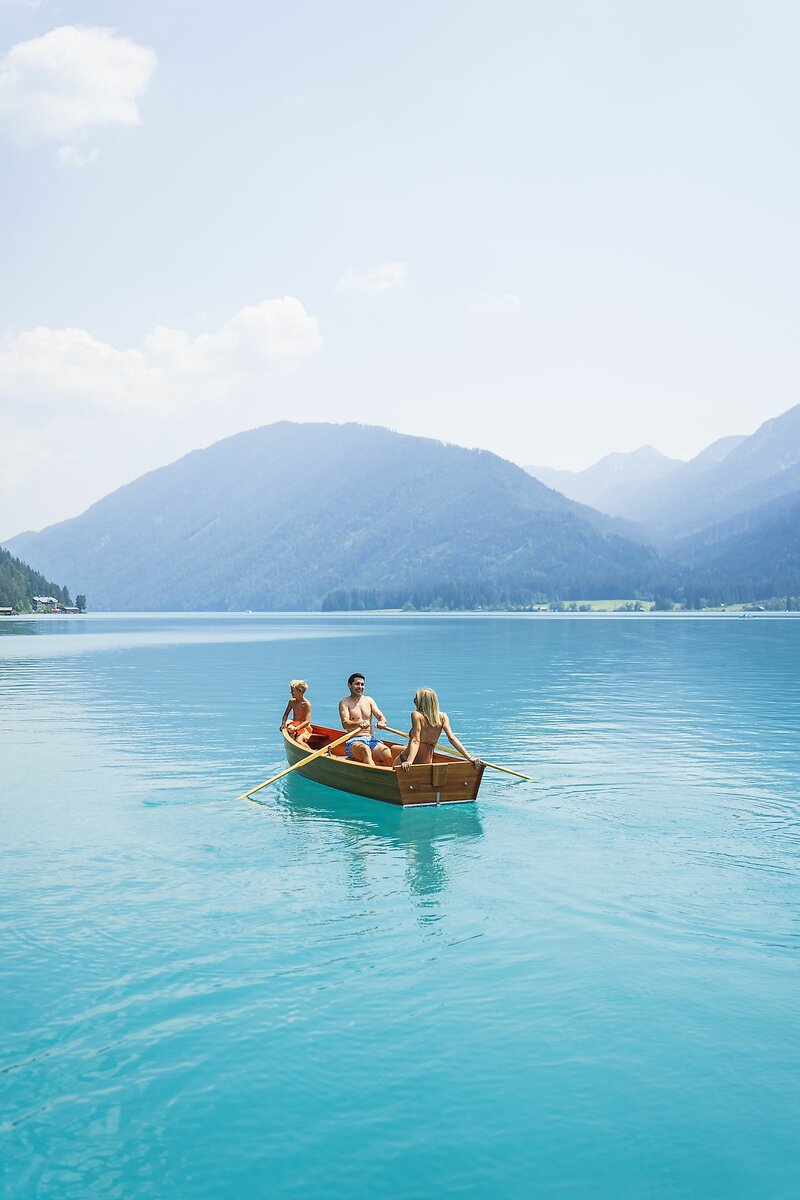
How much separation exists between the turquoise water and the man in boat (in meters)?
1.25

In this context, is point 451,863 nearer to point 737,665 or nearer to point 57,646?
point 737,665

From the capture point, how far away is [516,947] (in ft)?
44.7

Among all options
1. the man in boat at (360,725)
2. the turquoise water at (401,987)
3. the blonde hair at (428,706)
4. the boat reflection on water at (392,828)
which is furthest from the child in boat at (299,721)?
the blonde hair at (428,706)

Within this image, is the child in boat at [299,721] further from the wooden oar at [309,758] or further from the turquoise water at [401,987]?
the wooden oar at [309,758]

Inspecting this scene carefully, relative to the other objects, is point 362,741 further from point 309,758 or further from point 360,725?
point 309,758

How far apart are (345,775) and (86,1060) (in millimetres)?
13698

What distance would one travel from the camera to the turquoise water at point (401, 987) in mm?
8672

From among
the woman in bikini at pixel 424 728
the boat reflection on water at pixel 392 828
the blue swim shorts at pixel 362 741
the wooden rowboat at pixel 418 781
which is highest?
the woman in bikini at pixel 424 728

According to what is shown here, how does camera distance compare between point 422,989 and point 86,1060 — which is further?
point 422,989

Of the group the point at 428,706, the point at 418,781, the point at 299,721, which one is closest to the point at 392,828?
the point at 418,781

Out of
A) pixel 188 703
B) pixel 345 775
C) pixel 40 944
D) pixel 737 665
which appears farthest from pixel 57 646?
pixel 40 944

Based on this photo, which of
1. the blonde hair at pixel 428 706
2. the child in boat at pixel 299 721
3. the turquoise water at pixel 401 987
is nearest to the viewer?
the turquoise water at pixel 401 987

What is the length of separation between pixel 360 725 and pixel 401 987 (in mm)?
12510

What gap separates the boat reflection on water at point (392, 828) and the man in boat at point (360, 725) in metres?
1.18
